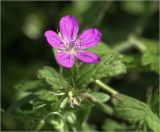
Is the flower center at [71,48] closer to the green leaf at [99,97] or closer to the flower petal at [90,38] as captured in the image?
the flower petal at [90,38]

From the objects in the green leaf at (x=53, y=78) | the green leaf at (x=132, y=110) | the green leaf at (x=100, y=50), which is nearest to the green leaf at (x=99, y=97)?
the green leaf at (x=132, y=110)

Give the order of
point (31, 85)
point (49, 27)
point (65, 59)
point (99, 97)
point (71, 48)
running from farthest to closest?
point (49, 27), point (31, 85), point (99, 97), point (71, 48), point (65, 59)

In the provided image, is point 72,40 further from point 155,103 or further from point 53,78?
point 155,103

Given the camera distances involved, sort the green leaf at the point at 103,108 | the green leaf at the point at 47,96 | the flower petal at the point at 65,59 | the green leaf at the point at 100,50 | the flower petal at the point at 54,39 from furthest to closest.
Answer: the green leaf at the point at 100,50 → the green leaf at the point at 103,108 → the green leaf at the point at 47,96 → the flower petal at the point at 54,39 → the flower petal at the point at 65,59

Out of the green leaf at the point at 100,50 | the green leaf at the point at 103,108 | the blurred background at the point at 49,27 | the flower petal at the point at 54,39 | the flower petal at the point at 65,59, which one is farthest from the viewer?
the blurred background at the point at 49,27

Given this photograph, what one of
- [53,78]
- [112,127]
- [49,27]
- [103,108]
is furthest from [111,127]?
[49,27]

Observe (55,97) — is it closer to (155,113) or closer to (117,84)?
(155,113)

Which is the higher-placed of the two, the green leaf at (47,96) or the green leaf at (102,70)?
the green leaf at (102,70)

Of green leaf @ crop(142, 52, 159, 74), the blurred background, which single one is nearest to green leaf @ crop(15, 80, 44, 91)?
green leaf @ crop(142, 52, 159, 74)
